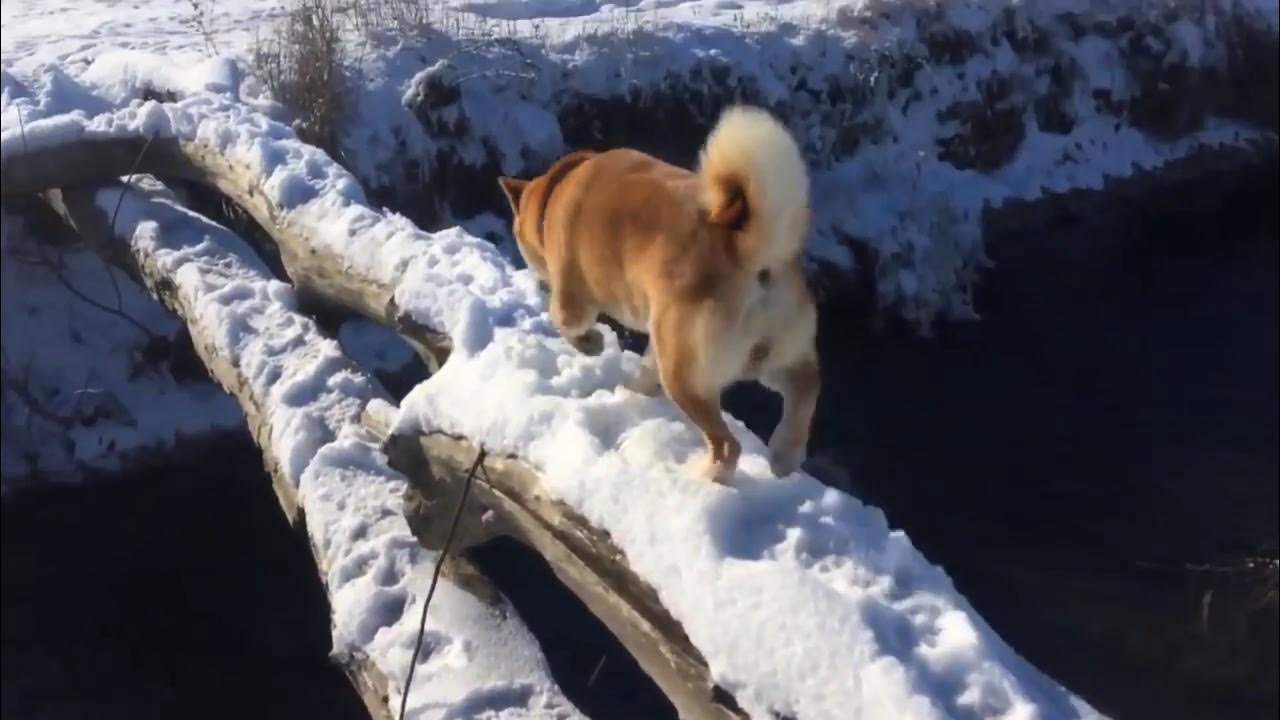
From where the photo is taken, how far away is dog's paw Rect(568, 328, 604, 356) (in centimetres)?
353

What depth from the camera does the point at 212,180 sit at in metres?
5.21

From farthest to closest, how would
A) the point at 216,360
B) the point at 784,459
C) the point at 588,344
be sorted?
1. the point at 216,360
2. the point at 588,344
3. the point at 784,459

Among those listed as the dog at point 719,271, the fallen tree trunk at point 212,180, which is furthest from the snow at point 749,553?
the fallen tree trunk at point 212,180

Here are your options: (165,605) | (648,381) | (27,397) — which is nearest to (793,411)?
(648,381)

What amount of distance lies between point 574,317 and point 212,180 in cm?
236

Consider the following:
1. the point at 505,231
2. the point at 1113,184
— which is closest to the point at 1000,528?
the point at 505,231

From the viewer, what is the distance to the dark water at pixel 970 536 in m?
5.43

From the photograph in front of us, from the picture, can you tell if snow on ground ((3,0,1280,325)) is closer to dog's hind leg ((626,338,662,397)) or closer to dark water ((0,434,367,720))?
dark water ((0,434,367,720))

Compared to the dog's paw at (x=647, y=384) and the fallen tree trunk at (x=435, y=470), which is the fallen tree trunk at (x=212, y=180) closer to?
the fallen tree trunk at (x=435, y=470)

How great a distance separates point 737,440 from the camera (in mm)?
3053

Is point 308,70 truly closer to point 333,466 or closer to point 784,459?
point 333,466

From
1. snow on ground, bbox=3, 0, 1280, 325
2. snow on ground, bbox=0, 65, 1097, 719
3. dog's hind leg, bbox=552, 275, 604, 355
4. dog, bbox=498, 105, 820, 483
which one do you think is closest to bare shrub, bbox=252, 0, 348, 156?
snow on ground, bbox=3, 0, 1280, 325

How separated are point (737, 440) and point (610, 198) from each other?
67 cm

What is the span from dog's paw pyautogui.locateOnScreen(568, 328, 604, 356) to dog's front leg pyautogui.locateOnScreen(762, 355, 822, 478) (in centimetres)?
58
